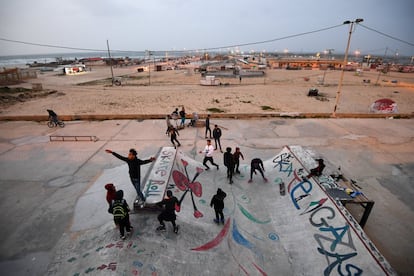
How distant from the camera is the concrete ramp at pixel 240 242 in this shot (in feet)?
15.1

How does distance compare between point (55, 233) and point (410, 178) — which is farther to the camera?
point (410, 178)

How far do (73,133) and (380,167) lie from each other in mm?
18686

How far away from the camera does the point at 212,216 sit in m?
6.65

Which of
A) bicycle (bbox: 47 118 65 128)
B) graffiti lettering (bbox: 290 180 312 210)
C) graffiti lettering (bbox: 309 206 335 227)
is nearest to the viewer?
graffiti lettering (bbox: 309 206 335 227)

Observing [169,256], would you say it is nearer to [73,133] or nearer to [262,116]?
[73,133]

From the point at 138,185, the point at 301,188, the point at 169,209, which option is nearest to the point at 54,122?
the point at 138,185

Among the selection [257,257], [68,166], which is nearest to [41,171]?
[68,166]

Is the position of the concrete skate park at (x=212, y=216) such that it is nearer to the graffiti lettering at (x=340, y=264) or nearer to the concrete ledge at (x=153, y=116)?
the graffiti lettering at (x=340, y=264)

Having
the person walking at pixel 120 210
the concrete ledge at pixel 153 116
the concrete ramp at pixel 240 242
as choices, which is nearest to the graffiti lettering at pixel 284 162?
the concrete ramp at pixel 240 242

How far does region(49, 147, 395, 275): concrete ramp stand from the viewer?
182 inches

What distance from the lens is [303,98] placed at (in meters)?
28.0

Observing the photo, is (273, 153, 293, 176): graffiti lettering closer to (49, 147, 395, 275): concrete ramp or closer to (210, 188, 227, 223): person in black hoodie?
(49, 147, 395, 275): concrete ramp

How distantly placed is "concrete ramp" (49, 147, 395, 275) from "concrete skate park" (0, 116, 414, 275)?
0.03 meters

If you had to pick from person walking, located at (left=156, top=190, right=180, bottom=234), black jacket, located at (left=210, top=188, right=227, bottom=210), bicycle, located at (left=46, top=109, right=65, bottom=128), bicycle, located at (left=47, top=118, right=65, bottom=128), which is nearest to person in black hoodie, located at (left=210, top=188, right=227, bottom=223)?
black jacket, located at (left=210, top=188, right=227, bottom=210)
